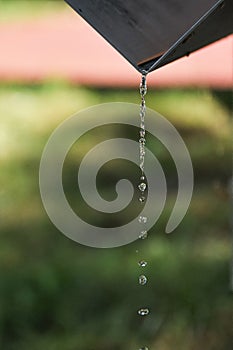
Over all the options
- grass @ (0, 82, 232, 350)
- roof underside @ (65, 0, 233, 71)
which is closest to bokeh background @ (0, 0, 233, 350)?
grass @ (0, 82, 232, 350)

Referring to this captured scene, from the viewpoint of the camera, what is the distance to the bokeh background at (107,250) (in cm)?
268

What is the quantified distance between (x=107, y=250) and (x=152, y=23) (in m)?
2.20

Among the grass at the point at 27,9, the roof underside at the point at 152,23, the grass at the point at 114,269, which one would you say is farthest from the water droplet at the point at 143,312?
the grass at the point at 27,9

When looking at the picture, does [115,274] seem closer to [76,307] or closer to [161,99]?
[76,307]

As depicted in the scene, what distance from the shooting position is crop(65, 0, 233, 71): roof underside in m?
1.05

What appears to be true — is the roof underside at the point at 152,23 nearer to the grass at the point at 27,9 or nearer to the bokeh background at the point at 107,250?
the bokeh background at the point at 107,250

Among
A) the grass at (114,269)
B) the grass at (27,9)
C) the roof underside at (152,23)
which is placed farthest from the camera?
the grass at (27,9)

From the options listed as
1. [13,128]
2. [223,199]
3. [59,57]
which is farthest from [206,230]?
[59,57]

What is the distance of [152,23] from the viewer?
109cm

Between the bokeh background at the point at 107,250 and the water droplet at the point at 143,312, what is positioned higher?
the bokeh background at the point at 107,250

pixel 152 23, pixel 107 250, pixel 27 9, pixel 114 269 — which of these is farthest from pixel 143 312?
pixel 27 9

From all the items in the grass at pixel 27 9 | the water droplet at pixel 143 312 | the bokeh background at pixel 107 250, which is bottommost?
the water droplet at pixel 143 312

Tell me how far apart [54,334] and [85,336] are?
95 mm

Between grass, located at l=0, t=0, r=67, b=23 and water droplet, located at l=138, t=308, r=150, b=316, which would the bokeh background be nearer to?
water droplet, located at l=138, t=308, r=150, b=316
